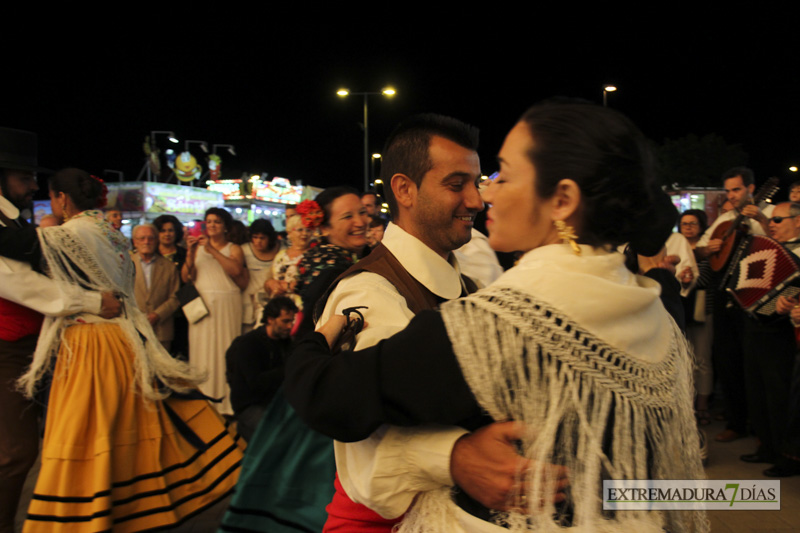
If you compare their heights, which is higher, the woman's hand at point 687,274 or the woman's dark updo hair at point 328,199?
the woman's dark updo hair at point 328,199

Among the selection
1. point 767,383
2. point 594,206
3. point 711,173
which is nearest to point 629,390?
point 594,206

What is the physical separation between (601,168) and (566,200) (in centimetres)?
10

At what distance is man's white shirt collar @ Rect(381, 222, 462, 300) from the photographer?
6.24ft

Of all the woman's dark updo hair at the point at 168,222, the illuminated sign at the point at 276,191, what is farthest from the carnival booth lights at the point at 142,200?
the woman's dark updo hair at the point at 168,222

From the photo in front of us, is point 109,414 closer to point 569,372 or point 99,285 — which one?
point 99,285

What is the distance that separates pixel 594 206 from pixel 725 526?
160 inches

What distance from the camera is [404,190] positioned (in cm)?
216

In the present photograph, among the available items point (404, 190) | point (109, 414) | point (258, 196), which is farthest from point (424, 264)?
point (258, 196)

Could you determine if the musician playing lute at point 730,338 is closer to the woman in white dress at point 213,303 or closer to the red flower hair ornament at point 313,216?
the red flower hair ornament at point 313,216

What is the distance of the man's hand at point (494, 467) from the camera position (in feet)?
4.08

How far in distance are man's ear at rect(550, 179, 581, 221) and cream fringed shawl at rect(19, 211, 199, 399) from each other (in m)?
3.29

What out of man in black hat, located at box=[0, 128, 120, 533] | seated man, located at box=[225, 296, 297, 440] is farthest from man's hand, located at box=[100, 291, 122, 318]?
seated man, located at box=[225, 296, 297, 440]

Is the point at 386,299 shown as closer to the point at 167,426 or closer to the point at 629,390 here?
the point at 629,390

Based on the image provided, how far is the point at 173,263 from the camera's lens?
7535mm
